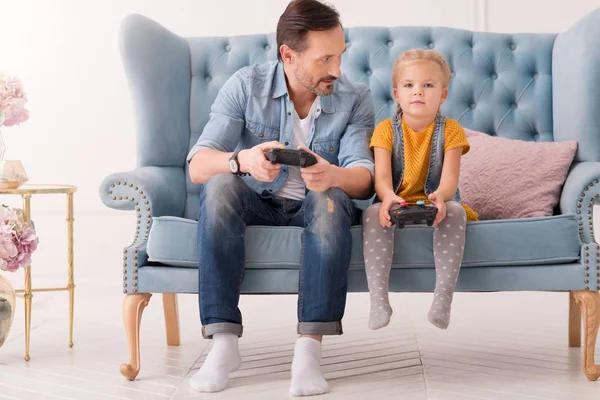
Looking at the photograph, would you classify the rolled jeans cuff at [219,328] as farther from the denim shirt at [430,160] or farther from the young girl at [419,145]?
the denim shirt at [430,160]

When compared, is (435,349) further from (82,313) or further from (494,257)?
(82,313)

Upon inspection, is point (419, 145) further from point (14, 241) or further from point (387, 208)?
point (14, 241)

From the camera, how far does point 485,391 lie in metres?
2.01

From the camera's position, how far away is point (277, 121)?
2.28m

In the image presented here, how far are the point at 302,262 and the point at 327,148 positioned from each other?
402mm

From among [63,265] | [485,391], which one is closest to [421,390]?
[485,391]

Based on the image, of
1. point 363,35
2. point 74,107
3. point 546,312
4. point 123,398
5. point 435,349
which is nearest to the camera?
point 123,398

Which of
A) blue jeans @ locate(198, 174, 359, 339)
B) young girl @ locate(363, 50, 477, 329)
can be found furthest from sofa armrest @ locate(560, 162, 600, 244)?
blue jeans @ locate(198, 174, 359, 339)

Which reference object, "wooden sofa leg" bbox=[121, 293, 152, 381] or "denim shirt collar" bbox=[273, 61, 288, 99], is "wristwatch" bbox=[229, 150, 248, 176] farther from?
"wooden sofa leg" bbox=[121, 293, 152, 381]

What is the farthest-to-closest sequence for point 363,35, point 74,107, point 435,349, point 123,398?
point 74,107 < point 363,35 < point 435,349 < point 123,398

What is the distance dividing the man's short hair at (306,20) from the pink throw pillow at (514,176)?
0.65 meters

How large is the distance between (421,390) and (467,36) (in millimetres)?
1322

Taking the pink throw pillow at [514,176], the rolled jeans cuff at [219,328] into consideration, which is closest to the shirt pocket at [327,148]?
the pink throw pillow at [514,176]

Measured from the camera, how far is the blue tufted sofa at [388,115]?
208 cm
